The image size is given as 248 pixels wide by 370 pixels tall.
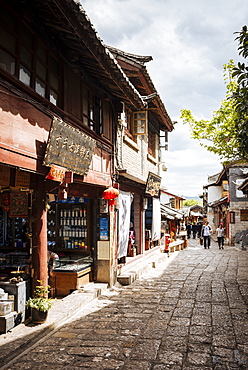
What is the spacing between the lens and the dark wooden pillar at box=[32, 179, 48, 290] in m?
7.20

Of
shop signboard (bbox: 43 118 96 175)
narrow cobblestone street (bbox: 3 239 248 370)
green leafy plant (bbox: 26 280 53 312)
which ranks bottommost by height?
narrow cobblestone street (bbox: 3 239 248 370)

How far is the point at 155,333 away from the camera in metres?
6.64

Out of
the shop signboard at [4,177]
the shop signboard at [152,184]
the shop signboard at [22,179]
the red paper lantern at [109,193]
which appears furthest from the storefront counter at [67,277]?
the shop signboard at [152,184]

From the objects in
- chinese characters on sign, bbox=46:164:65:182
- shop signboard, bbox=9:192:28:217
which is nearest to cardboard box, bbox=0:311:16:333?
chinese characters on sign, bbox=46:164:65:182

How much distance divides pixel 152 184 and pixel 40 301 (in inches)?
421

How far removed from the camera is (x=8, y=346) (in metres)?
5.73

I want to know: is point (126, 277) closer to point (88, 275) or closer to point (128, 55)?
point (88, 275)

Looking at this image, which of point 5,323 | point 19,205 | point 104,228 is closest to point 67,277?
point 104,228

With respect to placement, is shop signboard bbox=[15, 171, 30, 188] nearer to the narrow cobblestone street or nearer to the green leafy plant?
the green leafy plant

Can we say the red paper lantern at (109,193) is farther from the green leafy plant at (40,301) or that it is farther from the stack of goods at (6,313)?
the stack of goods at (6,313)

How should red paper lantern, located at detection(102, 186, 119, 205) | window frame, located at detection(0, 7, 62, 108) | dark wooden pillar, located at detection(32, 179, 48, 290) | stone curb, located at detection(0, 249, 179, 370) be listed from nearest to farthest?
1. stone curb, located at detection(0, 249, 179, 370)
2. window frame, located at detection(0, 7, 62, 108)
3. dark wooden pillar, located at detection(32, 179, 48, 290)
4. red paper lantern, located at detection(102, 186, 119, 205)

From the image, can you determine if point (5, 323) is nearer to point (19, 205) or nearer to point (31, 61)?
point (19, 205)

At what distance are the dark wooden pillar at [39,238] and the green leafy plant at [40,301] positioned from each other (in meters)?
0.14

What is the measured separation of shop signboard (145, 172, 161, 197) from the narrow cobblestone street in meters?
5.99
